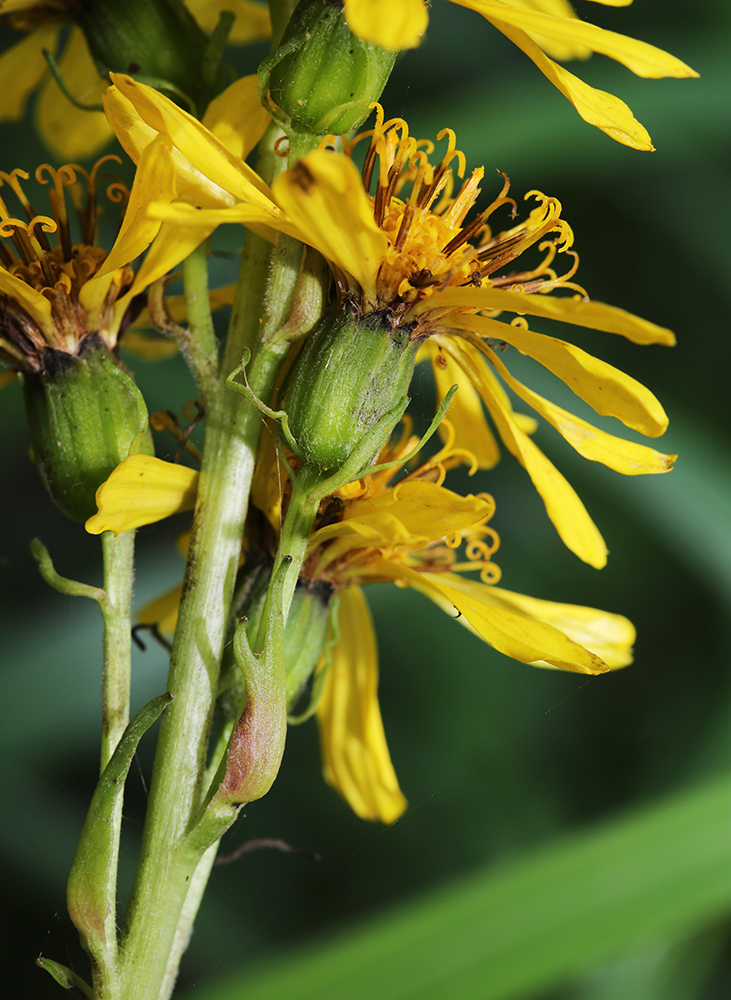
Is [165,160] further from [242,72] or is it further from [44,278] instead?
[242,72]

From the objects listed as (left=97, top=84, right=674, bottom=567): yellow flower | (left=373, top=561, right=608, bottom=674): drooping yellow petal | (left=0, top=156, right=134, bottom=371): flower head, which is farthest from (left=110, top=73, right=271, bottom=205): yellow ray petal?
(left=373, top=561, right=608, bottom=674): drooping yellow petal

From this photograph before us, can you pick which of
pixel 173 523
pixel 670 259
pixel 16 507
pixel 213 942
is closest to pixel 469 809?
pixel 213 942

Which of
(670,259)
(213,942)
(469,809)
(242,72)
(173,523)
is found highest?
(242,72)

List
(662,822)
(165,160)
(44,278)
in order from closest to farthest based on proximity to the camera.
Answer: (165,160), (44,278), (662,822)

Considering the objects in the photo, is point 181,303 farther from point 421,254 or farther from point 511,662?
point 511,662

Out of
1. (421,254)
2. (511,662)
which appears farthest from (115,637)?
(511,662)

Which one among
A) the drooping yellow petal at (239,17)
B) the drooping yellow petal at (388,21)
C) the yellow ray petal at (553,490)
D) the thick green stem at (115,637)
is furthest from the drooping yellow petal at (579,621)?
the drooping yellow petal at (239,17)

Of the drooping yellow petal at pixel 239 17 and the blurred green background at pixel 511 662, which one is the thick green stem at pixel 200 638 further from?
the blurred green background at pixel 511 662
